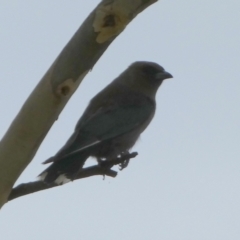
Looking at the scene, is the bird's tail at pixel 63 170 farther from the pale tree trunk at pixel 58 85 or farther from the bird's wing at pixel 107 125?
the pale tree trunk at pixel 58 85

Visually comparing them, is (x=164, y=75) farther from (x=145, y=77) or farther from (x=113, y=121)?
(x=113, y=121)

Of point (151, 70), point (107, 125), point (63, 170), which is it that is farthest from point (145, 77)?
point (63, 170)

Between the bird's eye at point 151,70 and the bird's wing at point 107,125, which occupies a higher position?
the bird's eye at point 151,70

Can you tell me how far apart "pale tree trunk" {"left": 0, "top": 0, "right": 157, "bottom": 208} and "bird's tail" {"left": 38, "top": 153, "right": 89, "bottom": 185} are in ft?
3.23

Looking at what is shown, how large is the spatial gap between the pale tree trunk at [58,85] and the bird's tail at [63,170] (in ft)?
3.23

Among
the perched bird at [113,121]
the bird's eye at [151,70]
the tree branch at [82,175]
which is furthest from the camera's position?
the bird's eye at [151,70]

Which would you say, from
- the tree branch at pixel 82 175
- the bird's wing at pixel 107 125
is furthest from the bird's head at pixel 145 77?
the tree branch at pixel 82 175

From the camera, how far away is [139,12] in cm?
365

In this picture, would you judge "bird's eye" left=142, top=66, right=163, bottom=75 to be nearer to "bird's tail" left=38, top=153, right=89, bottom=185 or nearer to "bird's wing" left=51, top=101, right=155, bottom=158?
"bird's wing" left=51, top=101, right=155, bottom=158

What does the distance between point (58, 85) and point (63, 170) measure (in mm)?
1603

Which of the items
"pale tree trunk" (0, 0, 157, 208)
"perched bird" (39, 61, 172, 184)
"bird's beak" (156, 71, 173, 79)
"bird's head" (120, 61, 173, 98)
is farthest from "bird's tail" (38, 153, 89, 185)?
"bird's beak" (156, 71, 173, 79)

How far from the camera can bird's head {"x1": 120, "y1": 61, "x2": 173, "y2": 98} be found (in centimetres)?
746

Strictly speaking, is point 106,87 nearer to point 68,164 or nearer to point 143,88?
point 143,88

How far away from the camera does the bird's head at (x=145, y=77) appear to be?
7.46 metres
